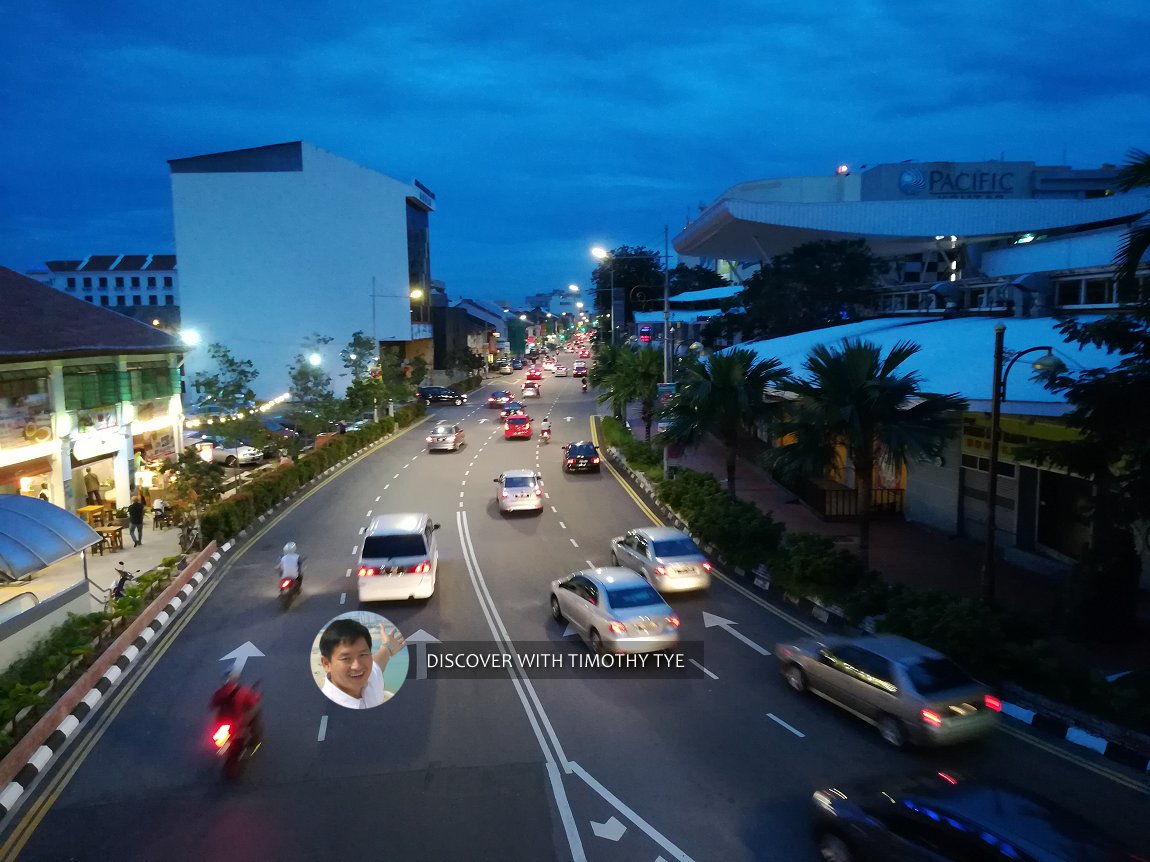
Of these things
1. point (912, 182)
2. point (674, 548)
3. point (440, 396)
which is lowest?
point (674, 548)

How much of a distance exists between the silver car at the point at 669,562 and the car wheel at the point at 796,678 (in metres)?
4.50

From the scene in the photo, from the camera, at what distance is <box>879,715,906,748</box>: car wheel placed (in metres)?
10.1

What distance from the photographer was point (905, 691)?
10.0 m

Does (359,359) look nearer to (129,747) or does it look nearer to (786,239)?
(786,239)

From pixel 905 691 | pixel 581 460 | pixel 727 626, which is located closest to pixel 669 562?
pixel 727 626

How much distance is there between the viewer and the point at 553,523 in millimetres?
25188

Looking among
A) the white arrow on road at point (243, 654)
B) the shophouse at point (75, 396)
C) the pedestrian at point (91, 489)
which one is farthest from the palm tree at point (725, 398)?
the pedestrian at point (91, 489)

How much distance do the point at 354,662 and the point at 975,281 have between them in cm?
3084

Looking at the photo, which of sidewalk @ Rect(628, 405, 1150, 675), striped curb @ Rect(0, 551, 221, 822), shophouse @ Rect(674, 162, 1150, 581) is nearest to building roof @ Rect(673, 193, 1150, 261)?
shophouse @ Rect(674, 162, 1150, 581)

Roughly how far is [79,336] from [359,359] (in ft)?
75.8

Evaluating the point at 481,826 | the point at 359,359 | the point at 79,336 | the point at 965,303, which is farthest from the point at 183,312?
the point at 481,826

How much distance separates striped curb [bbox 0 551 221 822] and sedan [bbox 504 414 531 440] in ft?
86.9

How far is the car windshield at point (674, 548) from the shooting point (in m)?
17.1

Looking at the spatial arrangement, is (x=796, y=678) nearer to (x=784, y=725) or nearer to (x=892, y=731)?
(x=784, y=725)
